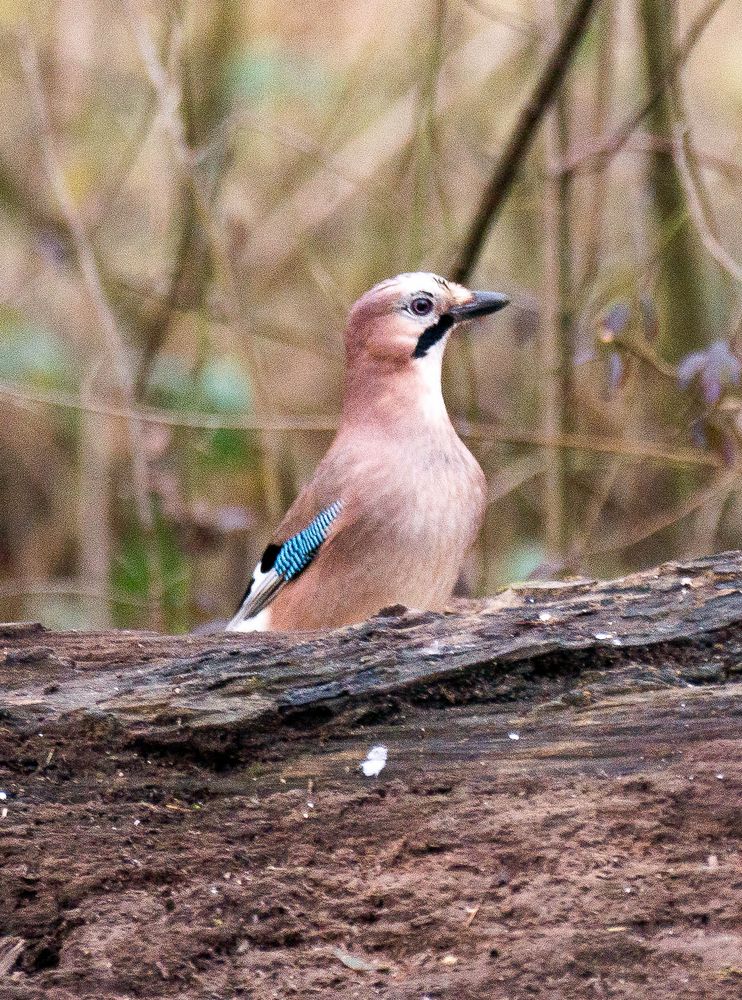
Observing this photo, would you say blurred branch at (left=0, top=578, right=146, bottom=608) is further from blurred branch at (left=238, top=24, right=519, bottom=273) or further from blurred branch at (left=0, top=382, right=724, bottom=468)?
blurred branch at (left=238, top=24, right=519, bottom=273)

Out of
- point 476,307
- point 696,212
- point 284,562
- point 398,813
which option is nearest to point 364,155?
point 696,212

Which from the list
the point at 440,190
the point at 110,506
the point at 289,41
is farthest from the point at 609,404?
the point at 289,41

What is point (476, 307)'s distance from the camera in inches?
155

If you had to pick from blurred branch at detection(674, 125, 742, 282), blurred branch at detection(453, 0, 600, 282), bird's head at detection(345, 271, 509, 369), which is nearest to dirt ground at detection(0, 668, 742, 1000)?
bird's head at detection(345, 271, 509, 369)

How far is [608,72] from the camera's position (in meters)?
5.45

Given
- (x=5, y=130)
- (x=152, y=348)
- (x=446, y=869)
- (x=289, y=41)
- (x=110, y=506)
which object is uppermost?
(x=289, y=41)

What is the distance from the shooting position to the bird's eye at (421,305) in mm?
3898

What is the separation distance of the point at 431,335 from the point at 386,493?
1.74 ft

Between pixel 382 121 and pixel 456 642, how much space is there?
4.48m

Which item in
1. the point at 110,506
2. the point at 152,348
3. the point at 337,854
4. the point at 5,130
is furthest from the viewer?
the point at 5,130

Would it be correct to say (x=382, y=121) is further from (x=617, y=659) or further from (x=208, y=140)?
(x=617, y=659)

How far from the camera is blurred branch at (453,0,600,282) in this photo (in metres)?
4.44

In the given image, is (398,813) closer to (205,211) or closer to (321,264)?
(205,211)

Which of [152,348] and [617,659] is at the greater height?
[152,348]
